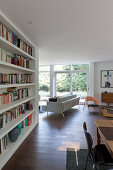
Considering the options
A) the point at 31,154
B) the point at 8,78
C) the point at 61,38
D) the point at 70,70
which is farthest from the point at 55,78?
the point at 31,154

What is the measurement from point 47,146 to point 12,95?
143cm

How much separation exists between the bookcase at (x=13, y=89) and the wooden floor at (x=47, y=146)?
197 mm

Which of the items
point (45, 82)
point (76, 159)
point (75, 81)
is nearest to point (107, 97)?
point (75, 81)

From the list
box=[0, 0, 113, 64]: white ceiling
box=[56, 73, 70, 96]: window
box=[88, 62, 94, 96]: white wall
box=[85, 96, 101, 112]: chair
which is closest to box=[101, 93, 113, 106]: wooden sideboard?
box=[88, 62, 94, 96]: white wall

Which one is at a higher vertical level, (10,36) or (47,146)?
(10,36)

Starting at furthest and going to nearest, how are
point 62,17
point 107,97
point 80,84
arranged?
point 80,84 < point 107,97 < point 62,17

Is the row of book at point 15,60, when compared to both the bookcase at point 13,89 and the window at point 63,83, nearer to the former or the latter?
the bookcase at point 13,89

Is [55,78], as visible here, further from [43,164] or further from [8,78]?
[43,164]

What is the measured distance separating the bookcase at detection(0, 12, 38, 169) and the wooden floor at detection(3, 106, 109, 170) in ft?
0.65

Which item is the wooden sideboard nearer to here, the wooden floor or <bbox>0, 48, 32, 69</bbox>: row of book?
the wooden floor

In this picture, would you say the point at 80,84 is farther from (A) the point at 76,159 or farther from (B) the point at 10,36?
(B) the point at 10,36

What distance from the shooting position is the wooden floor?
1.86 meters

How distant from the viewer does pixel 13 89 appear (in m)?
2.62

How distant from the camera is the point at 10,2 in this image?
1627mm
